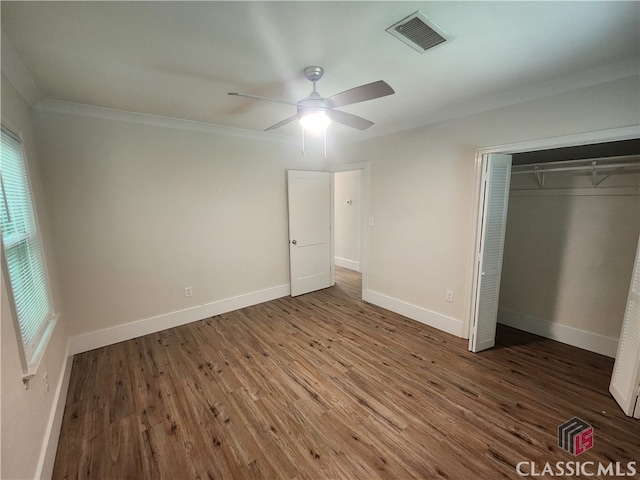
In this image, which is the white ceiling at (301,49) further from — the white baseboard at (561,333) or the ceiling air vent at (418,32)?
the white baseboard at (561,333)

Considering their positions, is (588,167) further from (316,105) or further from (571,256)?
(316,105)

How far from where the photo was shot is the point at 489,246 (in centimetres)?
255

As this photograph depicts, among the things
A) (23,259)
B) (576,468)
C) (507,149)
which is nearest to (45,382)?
(23,259)

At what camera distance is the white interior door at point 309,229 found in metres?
4.09

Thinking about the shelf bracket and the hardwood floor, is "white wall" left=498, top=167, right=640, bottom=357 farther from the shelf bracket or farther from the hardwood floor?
the hardwood floor

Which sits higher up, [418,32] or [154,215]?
[418,32]

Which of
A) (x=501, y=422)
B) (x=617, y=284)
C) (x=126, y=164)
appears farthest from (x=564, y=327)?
(x=126, y=164)

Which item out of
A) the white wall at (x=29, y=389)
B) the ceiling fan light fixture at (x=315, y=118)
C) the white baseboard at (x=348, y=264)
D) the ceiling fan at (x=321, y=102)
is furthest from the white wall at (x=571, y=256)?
the white wall at (x=29, y=389)

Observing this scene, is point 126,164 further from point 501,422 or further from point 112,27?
point 501,422

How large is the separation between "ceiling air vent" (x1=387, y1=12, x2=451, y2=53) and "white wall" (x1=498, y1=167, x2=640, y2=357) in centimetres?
230

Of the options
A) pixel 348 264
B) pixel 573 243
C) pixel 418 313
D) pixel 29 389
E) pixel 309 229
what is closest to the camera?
pixel 29 389

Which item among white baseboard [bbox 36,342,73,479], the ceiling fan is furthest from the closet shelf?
white baseboard [bbox 36,342,73,479]

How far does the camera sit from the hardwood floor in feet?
5.16

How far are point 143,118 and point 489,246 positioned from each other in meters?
3.90
